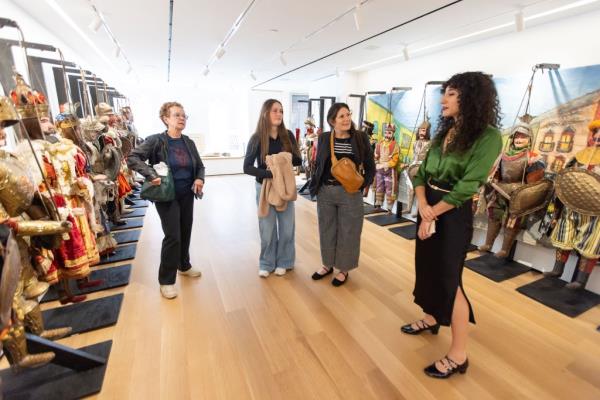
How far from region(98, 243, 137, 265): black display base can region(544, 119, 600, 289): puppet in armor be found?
4.07 metres

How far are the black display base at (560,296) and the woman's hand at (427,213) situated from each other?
1698mm

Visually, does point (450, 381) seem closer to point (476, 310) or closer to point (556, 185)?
point (476, 310)

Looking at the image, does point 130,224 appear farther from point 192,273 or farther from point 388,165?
point 388,165

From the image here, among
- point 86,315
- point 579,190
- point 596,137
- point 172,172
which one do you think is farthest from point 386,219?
point 86,315

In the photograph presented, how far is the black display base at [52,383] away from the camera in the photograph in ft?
4.93

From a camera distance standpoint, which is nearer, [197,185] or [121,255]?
[197,185]

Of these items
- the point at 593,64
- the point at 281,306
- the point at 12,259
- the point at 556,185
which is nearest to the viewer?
the point at 12,259

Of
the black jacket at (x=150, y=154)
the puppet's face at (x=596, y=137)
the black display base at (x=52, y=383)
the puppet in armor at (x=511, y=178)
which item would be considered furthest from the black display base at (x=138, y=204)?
the puppet's face at (x=596, y=137)

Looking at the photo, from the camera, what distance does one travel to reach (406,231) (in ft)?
12.9

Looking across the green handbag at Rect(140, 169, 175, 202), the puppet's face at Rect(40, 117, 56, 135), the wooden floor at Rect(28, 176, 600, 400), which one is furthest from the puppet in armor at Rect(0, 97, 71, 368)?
the puppet's face at Rect(40, 117, 56, 135)

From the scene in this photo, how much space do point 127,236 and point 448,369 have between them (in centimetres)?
371

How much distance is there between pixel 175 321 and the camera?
2098 millimetres

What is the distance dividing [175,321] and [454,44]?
4666 millimetres

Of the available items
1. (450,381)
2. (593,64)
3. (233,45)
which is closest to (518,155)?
(593,64)
